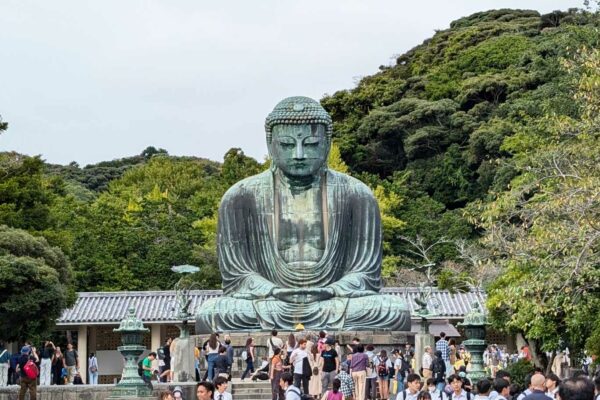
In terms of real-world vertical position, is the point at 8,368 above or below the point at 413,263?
below

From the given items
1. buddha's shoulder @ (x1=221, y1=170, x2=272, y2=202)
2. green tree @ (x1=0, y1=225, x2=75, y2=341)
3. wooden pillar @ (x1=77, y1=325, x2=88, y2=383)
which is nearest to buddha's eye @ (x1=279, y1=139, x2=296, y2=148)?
buddha's shoulder @ (x1=221, y1=170, x2=272, y2=202)

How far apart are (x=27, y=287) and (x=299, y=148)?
354 inches

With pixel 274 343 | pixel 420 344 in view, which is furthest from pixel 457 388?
pixel 420 344

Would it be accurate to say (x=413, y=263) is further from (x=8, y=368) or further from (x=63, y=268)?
(x=8, y=368)

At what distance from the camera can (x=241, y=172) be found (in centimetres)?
5312

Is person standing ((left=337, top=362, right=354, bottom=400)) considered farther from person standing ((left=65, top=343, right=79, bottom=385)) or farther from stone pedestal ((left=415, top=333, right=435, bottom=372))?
person standing ((left=65, top=343, right=79, bottom=385))

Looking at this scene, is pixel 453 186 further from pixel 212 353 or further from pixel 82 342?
pixel 212 353

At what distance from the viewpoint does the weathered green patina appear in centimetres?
2609

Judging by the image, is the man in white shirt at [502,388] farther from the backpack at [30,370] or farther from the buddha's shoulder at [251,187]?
the buddha's shoulder at [251,187]

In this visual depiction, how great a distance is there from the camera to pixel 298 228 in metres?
27.0

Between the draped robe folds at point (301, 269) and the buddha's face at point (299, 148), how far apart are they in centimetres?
65

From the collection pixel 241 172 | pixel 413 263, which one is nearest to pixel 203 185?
pixel 241 172

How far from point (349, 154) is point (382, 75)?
9.76 meters

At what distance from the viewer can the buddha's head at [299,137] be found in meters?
A: 26.6
